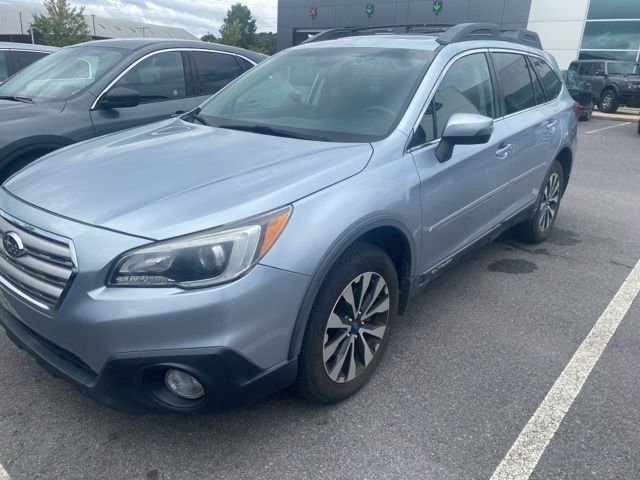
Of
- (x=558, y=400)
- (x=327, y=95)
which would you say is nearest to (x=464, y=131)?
(x=327, y=95)

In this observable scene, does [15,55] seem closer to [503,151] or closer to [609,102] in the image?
[503,151]

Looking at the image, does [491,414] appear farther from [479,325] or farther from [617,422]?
[479,325]

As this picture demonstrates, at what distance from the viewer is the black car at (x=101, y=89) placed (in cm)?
416

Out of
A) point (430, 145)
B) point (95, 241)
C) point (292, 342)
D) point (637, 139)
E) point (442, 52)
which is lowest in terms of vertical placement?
point (637, 139)

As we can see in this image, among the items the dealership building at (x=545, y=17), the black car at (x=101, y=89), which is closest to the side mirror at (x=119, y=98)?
the black car at (x=101, y=89)

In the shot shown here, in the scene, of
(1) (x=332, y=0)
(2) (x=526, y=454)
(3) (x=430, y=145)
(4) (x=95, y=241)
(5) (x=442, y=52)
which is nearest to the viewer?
(4) (x=95, y=241)

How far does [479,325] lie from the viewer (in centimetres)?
352

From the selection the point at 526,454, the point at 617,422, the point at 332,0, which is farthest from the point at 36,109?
the point at 332,0

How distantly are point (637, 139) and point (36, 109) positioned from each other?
44.6 ft

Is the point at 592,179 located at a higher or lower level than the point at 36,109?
lower

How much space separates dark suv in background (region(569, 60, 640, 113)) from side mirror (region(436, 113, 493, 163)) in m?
19.5

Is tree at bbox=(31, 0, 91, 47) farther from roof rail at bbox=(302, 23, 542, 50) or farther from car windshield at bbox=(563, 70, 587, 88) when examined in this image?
roof rail at bbox=(302, 23, 542, 50)

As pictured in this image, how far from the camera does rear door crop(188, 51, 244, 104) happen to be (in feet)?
17.6

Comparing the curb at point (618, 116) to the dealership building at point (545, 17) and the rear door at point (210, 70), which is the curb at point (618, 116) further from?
the rear door at point (210, 70)
